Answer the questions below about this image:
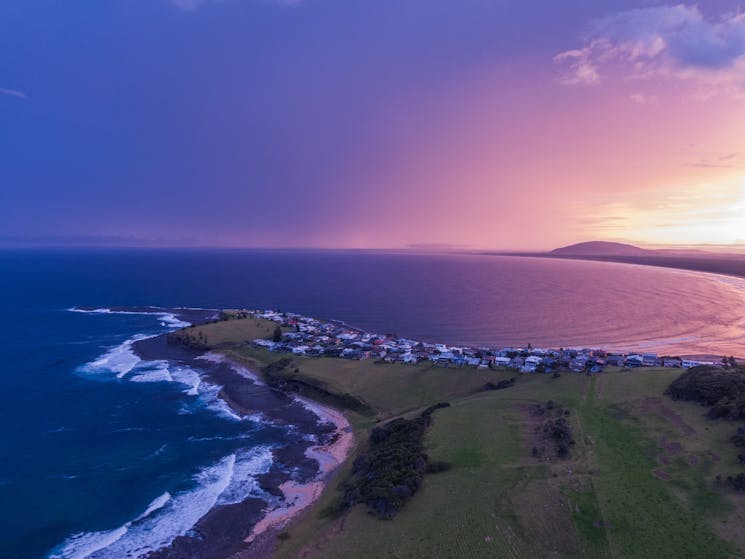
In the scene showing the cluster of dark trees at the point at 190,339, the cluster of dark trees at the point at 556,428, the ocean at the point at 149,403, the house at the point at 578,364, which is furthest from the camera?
the cluster of dark trees at the point at 190,339

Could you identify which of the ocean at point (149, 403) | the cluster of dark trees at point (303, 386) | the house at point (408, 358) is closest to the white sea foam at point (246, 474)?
the ocean at point (149, 403)

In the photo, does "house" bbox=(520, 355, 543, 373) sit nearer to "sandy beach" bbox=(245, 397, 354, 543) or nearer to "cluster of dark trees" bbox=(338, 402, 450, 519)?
"cluster of dark trees" bbox=(338, 402, 450, 519)

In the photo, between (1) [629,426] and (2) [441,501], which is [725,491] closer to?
(1) [629,426]

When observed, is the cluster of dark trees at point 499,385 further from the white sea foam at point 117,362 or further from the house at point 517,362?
the white sea foam at point 117,362

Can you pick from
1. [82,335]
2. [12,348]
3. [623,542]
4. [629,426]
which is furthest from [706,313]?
[12,348]

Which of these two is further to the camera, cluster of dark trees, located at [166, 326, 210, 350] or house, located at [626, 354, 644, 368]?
cluster of dark trees, located at [166, 326, 210, 350]

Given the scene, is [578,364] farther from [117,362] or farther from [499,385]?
[117,362]

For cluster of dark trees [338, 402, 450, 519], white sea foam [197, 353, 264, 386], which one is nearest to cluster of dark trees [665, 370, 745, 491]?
cluster of dark trees [338, 402, 450, 519]
